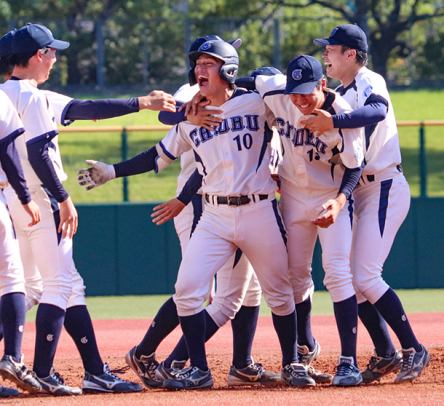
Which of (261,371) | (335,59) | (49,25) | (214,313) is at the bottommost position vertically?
(261,371)

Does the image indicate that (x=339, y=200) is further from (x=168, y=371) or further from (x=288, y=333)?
(x=168, y=371)

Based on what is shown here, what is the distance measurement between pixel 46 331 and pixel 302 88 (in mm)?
2013

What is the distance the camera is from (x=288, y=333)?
4.35 meters

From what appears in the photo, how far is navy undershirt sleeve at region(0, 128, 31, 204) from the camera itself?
3.94 meters

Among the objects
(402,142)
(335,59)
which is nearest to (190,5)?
(402,142)

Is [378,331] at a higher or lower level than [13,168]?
lower

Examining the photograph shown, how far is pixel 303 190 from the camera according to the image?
4398 mm

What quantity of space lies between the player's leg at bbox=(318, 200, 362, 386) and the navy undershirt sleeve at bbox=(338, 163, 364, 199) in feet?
0.68

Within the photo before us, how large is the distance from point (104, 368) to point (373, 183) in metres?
2.05

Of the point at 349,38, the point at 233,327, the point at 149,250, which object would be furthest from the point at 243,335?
the point at 149,250

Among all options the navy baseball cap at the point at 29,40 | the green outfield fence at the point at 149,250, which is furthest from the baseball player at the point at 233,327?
the green outfield fence at the point at 149,250

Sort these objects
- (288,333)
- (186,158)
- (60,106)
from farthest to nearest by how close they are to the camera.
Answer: (186,158)
(288,333)
(60,106)

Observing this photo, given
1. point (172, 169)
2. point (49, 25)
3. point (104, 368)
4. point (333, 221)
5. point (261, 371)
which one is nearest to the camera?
point (333, 221)

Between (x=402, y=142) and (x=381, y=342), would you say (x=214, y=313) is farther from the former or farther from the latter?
(x=402, y=142)
